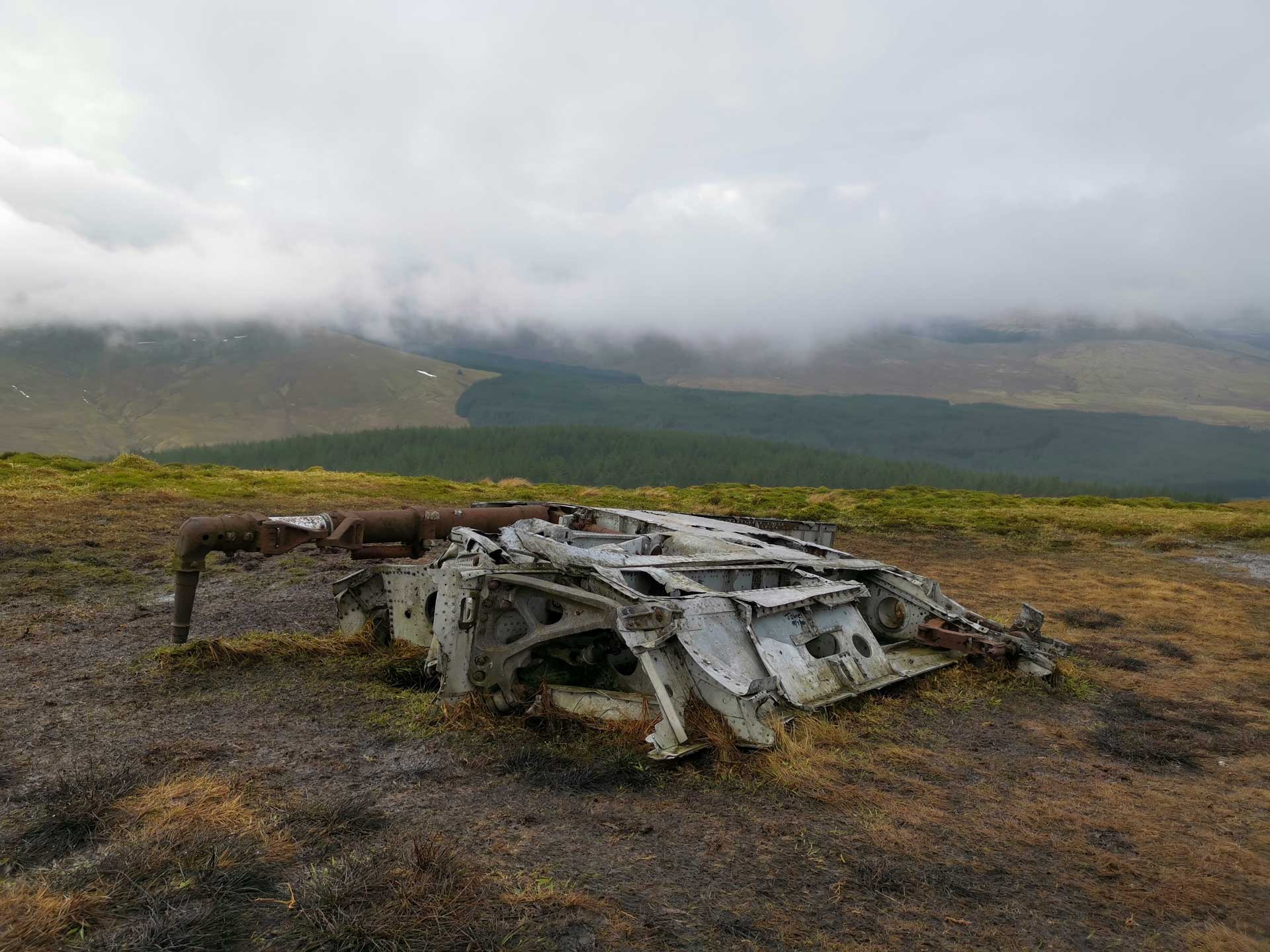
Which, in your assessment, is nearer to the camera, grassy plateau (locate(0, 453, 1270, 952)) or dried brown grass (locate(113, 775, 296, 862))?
grassy plateau (locate(0, 453, 1270, 952))

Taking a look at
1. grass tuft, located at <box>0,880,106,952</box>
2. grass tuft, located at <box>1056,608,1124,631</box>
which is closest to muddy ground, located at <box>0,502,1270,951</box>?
grass tuft, located at <box>0,880,106,952</box>

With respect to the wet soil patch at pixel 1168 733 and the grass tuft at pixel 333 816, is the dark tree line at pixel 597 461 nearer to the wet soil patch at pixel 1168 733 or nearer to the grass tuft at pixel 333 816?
the wet soil patch at pixel 1168 733

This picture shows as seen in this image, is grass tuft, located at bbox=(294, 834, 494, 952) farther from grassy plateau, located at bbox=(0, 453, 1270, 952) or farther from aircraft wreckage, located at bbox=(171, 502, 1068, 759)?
aircraft wreckage, located at bbox=(171, 502, 1068, 759)

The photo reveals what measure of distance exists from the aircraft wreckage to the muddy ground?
1.11 ft

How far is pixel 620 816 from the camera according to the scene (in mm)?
4922

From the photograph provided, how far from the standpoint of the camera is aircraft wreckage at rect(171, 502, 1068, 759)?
19.6ft

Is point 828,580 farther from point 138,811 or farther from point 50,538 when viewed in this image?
point 50,538

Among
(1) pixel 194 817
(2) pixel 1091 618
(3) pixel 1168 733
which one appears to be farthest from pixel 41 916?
(2) pixel 1091 618

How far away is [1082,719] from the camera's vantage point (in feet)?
23.9

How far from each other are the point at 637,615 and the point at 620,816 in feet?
4.75

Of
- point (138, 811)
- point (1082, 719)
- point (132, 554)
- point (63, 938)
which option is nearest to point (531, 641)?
point (138, 811)

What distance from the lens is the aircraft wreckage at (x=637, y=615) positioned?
5977 mm

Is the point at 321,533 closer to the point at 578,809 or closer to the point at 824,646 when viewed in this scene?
the point at 578,809

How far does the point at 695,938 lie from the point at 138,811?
11.1 ft
